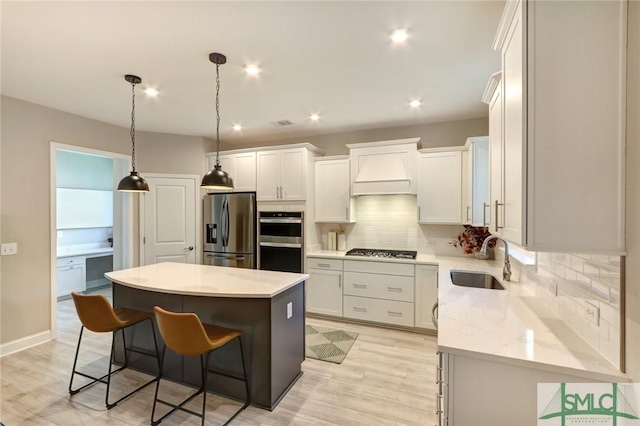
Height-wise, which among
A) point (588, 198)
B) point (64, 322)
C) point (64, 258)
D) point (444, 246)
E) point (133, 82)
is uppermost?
point (133, 82)

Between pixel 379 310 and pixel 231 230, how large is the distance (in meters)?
2.52

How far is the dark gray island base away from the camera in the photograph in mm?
2193

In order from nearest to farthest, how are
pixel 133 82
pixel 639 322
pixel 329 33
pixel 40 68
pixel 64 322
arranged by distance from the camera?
pixel 639 322 < pixel 329 33 < pixel 40 68 < pixel 133 82 < pixel 64 322

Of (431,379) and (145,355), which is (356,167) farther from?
(145,355)

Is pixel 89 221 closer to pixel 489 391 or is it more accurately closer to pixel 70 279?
pixel 70 279

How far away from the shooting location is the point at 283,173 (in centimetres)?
429

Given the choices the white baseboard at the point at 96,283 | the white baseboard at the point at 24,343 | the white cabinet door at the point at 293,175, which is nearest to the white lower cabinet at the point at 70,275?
the white baseboard at the point at 96,283

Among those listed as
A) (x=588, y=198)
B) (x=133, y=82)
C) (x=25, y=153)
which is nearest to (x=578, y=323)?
(x=588, y=198)

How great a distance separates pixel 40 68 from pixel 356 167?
3.40m

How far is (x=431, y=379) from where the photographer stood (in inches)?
103

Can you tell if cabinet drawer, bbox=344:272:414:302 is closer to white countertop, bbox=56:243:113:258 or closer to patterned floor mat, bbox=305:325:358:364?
patterned floor mat, bbox=305:325:358:364

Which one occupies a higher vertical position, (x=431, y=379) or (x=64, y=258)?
(x=64, y=258)

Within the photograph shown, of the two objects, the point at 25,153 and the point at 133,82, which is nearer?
the point at 133,82

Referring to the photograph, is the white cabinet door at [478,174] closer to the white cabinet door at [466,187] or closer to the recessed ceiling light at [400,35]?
the white cabinet door at [466,187]
